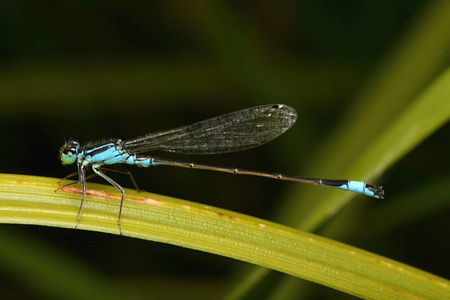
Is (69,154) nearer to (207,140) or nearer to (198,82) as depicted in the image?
(207,140)

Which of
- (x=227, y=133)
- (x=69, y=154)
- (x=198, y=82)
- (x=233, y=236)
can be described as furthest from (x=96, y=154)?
(x=233, y=236)

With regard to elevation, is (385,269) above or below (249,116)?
below

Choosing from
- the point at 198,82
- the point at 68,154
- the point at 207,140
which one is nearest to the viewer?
the point at 68,154

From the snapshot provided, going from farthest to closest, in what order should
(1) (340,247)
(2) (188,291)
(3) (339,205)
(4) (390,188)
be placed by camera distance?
(4) (390,188)
(2) (188,291)
(3) (339,205)
(1) (340,247)

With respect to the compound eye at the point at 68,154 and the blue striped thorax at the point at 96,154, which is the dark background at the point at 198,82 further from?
the compound eye at the point at 68,154

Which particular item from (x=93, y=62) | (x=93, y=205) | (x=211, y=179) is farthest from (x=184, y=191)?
(x=93, y=205)

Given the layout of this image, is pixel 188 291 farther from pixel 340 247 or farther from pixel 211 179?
pixel 340 247

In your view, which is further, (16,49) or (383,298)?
(16,49)
